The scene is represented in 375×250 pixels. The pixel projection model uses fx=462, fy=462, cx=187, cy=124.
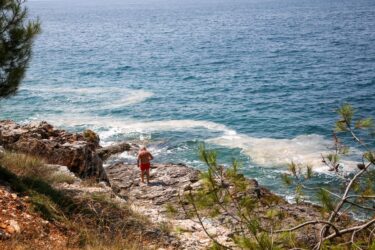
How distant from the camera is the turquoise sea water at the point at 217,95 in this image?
25172mm

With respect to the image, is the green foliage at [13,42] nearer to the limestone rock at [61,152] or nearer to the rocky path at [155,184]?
the limestone rock at [61,152]

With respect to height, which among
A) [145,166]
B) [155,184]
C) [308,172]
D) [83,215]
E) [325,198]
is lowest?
[155,184]

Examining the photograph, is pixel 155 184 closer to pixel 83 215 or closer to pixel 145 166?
pixel 145 166

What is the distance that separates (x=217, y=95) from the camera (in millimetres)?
37062

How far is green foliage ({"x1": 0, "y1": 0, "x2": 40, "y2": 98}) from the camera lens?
10773mm

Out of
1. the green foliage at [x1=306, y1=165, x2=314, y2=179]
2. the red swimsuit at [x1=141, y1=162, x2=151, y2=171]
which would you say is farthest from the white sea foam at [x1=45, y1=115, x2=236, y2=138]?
the green foliage at [x1=306, y1=165, x2=314, y2=179]

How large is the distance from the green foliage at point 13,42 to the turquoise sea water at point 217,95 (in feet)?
8.12

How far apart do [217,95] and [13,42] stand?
26909 mm

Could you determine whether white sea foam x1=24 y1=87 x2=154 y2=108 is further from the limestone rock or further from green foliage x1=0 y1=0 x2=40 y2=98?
green foliage x1=0 y1=0 x2=40 y2=98

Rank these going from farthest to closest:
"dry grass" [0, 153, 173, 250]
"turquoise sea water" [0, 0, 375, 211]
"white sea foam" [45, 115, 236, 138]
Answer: "white sea foam" [45, 115, 236, 138], "turquoise sea water" [0, 0, 375, 211], "dry grass" [0, 153, 173, 250]

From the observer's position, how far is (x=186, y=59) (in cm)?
5600

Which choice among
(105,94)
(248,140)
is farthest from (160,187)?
(105,94)

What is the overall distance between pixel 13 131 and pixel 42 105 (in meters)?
16.5

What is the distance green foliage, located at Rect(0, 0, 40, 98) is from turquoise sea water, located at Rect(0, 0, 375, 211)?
2476 millimetres
